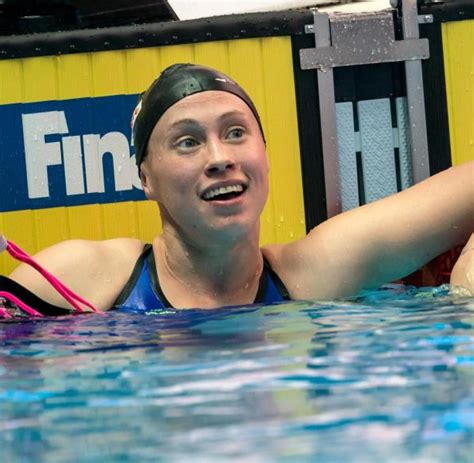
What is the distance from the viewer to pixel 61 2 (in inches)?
261

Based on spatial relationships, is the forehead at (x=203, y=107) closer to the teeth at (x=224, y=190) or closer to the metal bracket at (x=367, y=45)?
the teeth at (x=224, y=190)

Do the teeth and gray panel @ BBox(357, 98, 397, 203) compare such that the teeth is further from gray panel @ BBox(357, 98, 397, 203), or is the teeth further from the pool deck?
the pool deck

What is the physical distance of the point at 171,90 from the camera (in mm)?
3303

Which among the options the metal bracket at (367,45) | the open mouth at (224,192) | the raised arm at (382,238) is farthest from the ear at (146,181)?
the metal bracket at (367,45)

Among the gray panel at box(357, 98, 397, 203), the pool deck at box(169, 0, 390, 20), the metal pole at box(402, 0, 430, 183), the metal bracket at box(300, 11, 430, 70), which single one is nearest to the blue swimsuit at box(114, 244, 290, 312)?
the gray panel at box(357, 98, 397, 203)

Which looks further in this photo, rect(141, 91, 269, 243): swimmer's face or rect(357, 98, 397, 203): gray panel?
rect(357, 98, 397, 203): gray panel

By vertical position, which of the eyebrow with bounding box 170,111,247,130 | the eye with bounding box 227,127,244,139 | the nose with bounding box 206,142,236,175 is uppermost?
the eyebrow with bounding box 170,111,247,130

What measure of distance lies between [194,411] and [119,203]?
2648mm

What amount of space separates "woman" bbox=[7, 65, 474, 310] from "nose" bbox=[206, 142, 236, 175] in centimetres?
8

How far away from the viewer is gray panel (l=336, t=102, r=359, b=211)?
13.3ft

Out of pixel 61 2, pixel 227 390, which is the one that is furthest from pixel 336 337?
pixel 61 2

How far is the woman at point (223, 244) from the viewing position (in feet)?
10.6

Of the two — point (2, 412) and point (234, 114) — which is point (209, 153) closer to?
point (234, 114)

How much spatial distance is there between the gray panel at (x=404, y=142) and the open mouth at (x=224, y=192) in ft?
3.82
